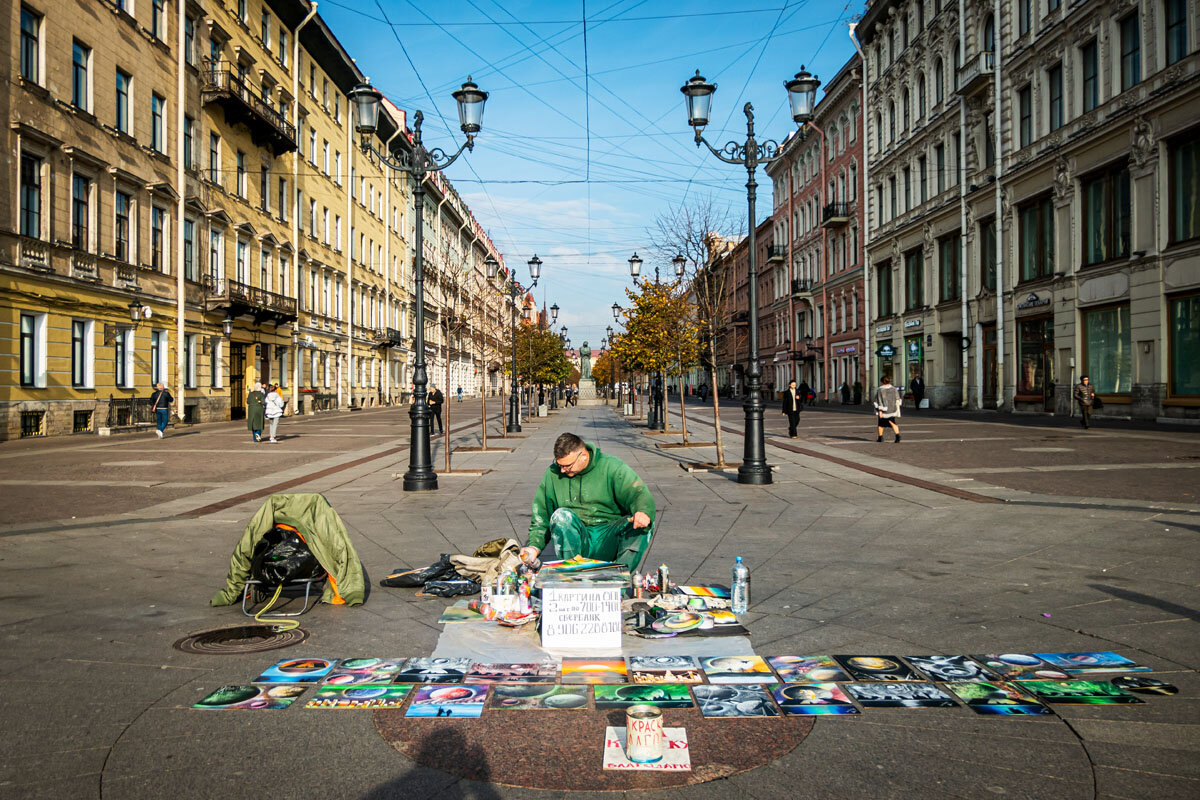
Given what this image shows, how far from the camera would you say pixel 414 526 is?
9.59 metres

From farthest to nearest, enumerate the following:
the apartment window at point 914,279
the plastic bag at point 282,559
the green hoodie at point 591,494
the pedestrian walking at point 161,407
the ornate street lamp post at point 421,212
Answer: the apartment window at point 914,279 < the pedestrian walking at point 161,407 < the ornate street lamp post at point 421,212 < the green hoodie at point 591,494 < the plastic bag at point 282,559

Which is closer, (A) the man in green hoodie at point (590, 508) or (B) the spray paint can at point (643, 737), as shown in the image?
(B) the spray paint can at point (643, 737)

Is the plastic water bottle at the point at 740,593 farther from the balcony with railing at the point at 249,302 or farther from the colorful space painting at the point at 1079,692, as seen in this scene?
the balcony with railing at the point at 249,302

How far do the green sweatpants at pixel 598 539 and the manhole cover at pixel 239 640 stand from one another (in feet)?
5.91

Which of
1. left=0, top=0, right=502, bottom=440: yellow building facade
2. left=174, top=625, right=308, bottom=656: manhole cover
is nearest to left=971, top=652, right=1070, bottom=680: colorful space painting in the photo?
left=174, top=625, right=308, bottom=656: manhole cover

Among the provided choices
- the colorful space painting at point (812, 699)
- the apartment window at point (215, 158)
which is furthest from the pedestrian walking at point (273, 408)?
the colorful space painting at point (812, 699)

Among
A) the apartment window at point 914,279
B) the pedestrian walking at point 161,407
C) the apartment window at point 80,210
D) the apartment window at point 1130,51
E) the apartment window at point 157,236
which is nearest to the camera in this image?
the apartment window at point 80,210

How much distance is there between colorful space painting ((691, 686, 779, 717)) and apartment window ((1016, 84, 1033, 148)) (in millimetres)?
33048

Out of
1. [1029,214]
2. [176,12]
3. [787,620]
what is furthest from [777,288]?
[787,620]

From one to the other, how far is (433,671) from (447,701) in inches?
17.2

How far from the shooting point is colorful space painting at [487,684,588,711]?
4.14m

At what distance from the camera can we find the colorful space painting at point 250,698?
411cm

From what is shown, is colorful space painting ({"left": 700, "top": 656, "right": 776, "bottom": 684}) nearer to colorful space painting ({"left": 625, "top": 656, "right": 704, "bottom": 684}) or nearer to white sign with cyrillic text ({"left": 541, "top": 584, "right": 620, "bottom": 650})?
colorful space painting ({"left": 625, "top": 656, "right": 704, "bottom": 684})

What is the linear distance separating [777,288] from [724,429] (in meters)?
45.6
